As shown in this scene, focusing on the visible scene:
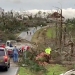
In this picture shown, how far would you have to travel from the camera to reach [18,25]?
92562 mm

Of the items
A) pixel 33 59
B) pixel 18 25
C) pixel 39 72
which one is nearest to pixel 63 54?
pixel 33 59

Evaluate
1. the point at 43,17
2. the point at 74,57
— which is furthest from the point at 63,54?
the point at 43,17

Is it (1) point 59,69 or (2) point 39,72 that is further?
(1) point 59,69

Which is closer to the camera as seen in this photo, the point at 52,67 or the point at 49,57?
the point at 52,67

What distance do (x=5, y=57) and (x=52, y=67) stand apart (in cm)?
335

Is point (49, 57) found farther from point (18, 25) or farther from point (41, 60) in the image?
point (18, 25)

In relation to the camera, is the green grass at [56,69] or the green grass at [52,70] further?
the green grass at [56,69]

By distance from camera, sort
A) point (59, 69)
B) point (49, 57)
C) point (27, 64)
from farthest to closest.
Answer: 1. point (49, 57)
2. point (27, 64)
3. point (59, 69)

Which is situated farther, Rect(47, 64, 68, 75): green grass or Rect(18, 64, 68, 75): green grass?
Rect(47, 64, 68, 75): green grass

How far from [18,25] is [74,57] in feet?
226

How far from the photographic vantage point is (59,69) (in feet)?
64.5

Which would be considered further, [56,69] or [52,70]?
[56,69]

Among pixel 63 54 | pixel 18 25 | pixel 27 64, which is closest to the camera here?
pixel 27 64

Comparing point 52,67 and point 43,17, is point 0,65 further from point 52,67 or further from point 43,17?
point 43,17
